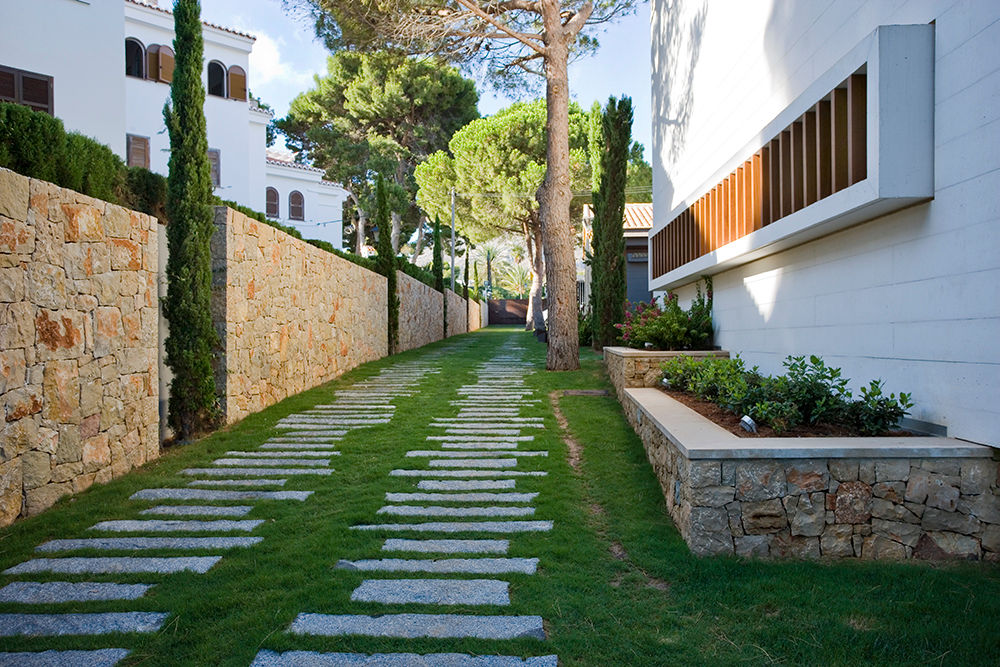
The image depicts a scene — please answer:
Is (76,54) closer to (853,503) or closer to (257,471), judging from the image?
(257,471)

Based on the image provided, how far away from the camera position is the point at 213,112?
58.5ft

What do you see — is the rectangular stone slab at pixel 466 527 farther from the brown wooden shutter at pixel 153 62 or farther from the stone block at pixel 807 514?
the brown wooden shutter at pixel 153 62

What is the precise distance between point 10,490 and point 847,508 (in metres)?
4.73

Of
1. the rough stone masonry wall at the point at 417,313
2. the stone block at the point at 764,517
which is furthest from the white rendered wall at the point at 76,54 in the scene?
the stone block at the point at 764,517

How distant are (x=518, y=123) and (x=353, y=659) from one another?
23.9m

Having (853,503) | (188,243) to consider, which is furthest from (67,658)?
(188,243)

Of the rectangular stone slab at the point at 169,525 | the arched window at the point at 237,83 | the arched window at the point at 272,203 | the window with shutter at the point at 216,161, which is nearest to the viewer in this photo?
the rectangular stone slab at the point at 169,525

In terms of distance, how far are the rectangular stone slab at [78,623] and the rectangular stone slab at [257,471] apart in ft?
7.44

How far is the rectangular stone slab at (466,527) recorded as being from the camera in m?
3.89

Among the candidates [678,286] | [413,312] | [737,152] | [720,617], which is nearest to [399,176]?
[413,312]

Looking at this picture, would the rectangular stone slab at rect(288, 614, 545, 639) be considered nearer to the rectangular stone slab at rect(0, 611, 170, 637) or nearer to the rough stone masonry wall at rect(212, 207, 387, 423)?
the rectangular stone slab at rect(0, 611, 170, 637)

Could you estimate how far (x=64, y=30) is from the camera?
11250 millimetres

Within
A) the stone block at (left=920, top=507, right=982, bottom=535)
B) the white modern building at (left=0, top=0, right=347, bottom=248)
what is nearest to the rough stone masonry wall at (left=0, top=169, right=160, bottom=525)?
the white modern building at (left=0, top=0, right=347, bottom=248)

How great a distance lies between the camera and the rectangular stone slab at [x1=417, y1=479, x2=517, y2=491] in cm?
475
